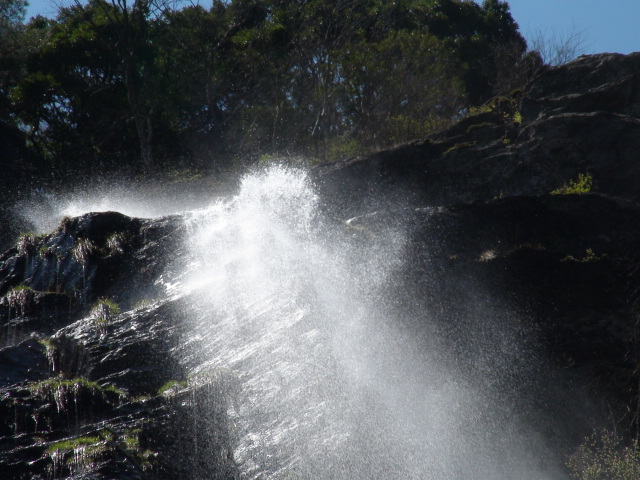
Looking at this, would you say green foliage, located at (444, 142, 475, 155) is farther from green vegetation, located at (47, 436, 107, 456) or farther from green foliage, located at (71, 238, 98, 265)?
green vegetation, located at (47, 436, 107, 456)

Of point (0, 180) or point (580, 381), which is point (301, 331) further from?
point (0, 180)

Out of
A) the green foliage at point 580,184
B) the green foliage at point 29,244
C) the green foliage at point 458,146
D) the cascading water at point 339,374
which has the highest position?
the green foliage at point 458,146

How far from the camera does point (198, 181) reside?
25.5 m

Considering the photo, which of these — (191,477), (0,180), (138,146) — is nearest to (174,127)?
(138,146)

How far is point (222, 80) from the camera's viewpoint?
3284 centimetres

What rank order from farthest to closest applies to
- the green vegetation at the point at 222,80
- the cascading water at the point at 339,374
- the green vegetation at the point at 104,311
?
the green vegetation at the point at 222,80 → the green vegetation at the point at 104,311 → the cascading water at the point at 339,374

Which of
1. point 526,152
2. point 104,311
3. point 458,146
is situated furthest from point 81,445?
point 458,146

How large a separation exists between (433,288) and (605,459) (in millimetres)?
3657

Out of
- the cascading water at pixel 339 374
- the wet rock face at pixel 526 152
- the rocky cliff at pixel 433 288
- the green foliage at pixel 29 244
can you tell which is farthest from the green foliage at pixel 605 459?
the green foliage at pixel 29 244

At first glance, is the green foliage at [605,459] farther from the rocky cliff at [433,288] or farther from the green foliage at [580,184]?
the green foliage at [580,184]

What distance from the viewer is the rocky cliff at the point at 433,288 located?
8.28 m

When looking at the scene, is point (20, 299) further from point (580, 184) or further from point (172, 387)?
point (580, 184)

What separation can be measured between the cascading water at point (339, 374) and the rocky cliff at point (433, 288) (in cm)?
28

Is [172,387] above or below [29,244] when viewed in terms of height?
below
